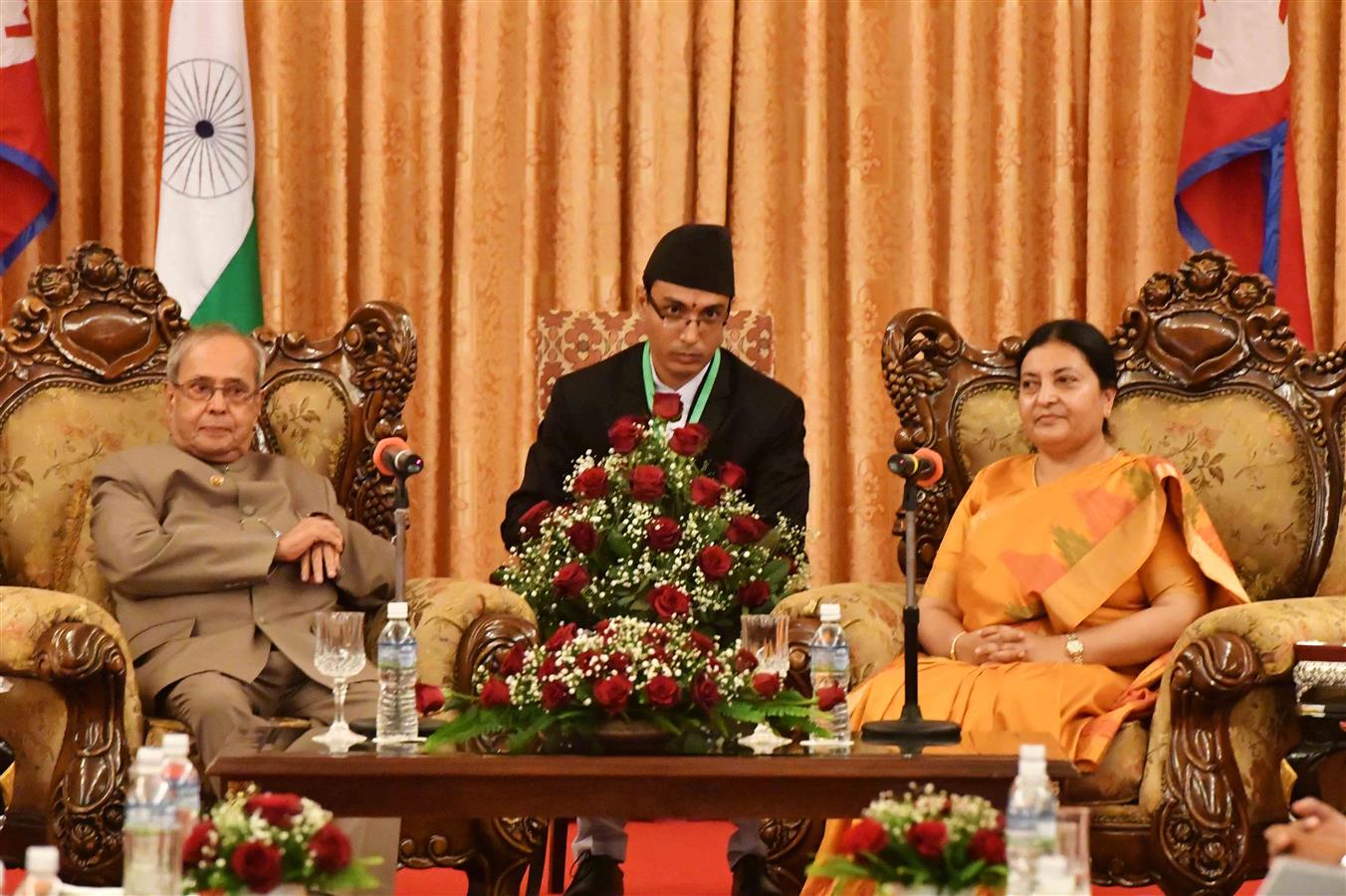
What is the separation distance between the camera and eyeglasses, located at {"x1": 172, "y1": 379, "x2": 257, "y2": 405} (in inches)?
162

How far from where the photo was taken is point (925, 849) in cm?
209

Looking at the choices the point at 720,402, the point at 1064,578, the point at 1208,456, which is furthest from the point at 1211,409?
the point at 720,402

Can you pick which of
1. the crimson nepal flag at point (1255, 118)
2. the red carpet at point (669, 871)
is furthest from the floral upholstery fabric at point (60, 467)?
the crimson nepal flag at point (1255, 118)

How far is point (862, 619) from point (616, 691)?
3.79 ft

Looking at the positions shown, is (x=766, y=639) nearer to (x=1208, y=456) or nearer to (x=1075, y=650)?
(x=1075, y=650)

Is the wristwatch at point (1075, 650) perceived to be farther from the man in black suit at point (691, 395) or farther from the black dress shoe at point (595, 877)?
the black dress shoe at point (595, 877)

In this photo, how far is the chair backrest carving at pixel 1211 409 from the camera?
14.0 feet

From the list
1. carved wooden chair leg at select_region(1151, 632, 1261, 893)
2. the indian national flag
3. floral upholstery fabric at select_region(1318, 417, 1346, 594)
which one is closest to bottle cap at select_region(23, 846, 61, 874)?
carved wooden chair leg at select_region(1151, 632, 1261, 893)

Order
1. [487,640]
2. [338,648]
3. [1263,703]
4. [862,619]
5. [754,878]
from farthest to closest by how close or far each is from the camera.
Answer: [862,619]
[754,878]
[487,640]
[1263,703]
[338,648]

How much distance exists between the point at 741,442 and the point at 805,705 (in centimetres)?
138

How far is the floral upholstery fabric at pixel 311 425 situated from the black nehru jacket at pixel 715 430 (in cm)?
43

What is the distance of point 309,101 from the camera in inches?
233

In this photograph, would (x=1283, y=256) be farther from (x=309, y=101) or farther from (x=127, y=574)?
(x=127, y=574)

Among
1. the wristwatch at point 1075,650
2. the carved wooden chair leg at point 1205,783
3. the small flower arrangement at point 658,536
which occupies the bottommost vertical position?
the carved wooden chair leg at point 1205,783
